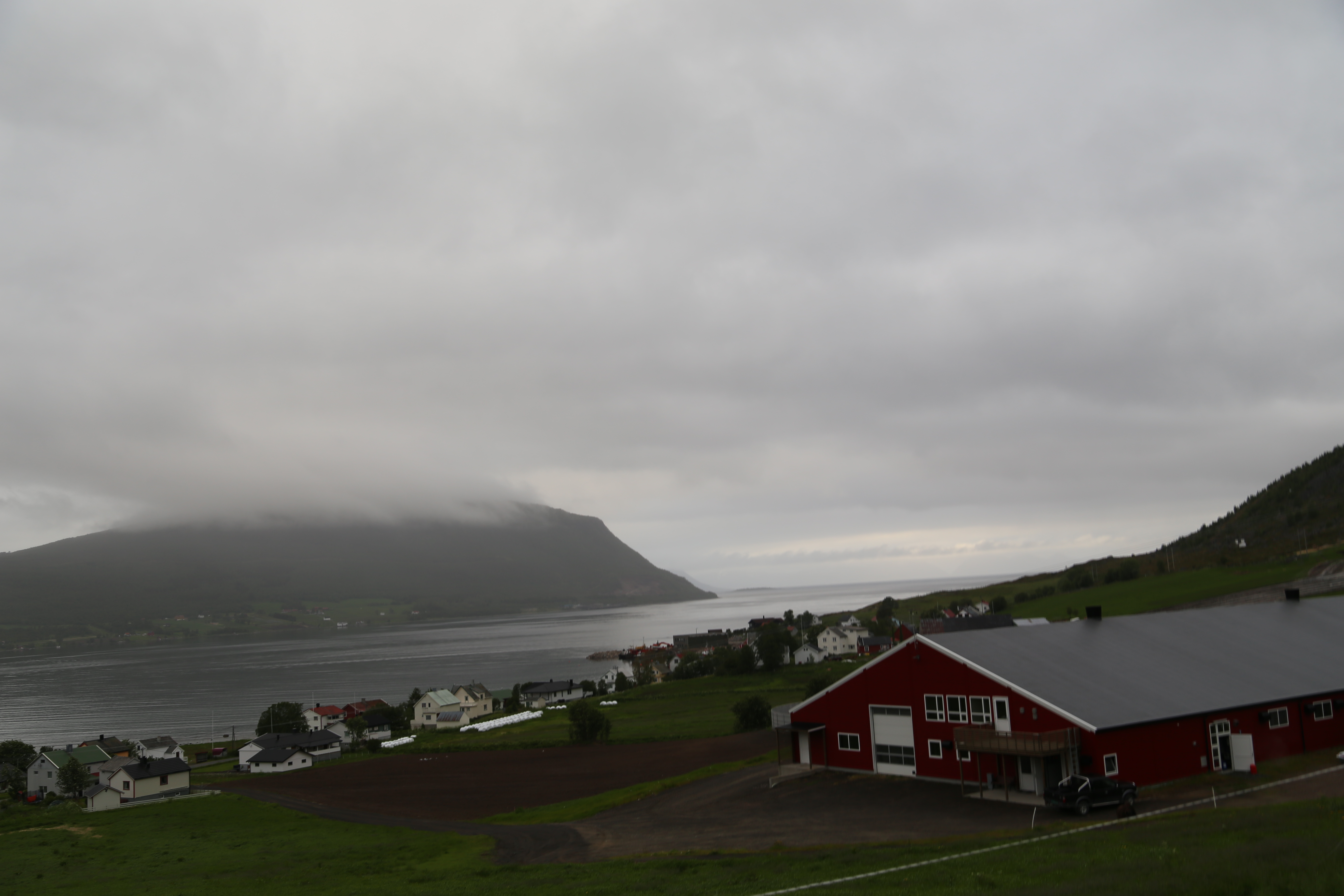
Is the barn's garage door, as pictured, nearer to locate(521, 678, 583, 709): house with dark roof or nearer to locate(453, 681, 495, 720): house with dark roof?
locate(453, 681, 495, 720): house with dark roof

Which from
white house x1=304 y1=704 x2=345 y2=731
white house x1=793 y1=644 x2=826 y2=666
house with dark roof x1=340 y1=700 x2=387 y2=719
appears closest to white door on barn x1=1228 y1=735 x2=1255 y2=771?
white house x1=793 y1=644 x2=826 y2=666

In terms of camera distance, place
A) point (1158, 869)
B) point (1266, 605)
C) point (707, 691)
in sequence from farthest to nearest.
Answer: point (707, 691)
point (1266, 605)
point (1158, 869)

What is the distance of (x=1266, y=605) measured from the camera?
4409 cm

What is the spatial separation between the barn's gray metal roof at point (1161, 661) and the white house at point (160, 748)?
77.7 metres

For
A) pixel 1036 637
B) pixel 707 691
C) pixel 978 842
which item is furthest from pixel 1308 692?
pixel 707 691

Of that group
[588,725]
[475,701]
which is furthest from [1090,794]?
[475,701]

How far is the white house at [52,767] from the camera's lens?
245 ft

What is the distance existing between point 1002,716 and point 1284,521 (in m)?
131

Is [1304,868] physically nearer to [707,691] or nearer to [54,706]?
[707,691]

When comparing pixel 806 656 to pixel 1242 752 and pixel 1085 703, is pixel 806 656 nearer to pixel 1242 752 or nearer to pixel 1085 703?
pixel 1242 752

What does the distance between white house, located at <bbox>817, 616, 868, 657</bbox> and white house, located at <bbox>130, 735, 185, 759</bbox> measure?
3388 inches

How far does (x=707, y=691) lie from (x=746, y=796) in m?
64.2

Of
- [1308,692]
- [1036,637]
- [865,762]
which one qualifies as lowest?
[865,762]

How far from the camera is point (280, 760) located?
76750 mm
